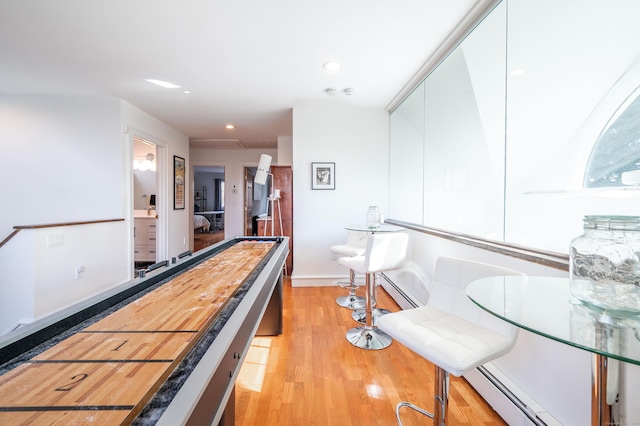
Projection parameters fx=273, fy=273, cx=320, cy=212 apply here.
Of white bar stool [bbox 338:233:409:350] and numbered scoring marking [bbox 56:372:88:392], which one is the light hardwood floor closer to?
white bar stool [bbox 338:233:409:350]

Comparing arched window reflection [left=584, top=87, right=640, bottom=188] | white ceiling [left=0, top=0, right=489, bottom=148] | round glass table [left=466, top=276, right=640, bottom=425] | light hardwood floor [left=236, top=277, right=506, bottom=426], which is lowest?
light hardwood floor [left=236, top=277, right=506, bottom=426]

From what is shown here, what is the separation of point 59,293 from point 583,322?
4.08 meters

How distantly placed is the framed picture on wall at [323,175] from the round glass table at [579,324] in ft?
9.52

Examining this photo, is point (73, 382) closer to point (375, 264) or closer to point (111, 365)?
point (111, 365)

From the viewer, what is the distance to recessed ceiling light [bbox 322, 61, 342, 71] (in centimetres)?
253

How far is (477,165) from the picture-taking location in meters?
2.08

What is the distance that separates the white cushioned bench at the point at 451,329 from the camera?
1.04 m

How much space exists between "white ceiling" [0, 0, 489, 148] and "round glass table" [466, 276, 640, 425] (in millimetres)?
1843

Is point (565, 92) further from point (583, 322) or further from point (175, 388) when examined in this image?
point (175, 388)

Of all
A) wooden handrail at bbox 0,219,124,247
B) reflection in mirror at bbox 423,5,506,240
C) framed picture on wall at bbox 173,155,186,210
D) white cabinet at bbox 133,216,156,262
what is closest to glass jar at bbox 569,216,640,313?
reflection in mirror at bbox 423,5,506,240

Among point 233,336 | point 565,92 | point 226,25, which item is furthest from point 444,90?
point 233,336

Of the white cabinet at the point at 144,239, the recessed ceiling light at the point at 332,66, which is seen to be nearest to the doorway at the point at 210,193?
the white cabinet at the point at 144,239

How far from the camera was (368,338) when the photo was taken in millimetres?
2291

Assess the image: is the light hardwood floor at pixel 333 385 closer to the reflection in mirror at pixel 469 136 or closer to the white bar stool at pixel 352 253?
the white bar stool at pixel 352 253
